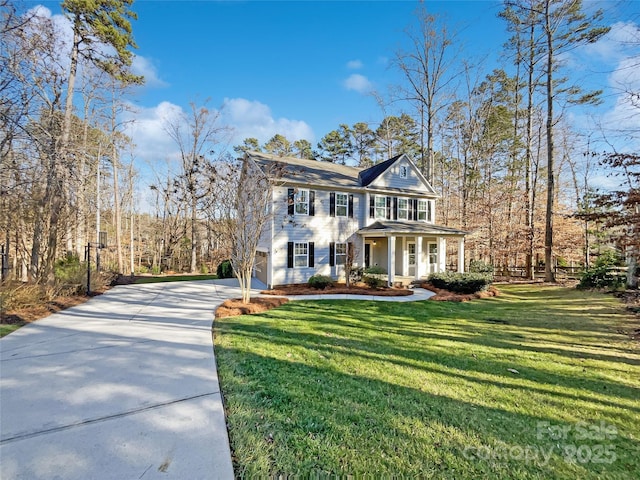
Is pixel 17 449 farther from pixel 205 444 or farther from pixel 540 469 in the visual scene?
pixel 540 469

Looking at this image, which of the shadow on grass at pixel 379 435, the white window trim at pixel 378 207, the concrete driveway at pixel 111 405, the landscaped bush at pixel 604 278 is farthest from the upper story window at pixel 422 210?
the shadow on grass at pixel 379 435

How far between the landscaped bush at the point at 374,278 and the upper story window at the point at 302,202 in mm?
4063

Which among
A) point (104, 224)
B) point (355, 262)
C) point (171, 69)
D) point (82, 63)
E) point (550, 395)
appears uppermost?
point (171, 69)

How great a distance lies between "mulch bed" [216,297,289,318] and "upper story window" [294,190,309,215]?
491 centimetres

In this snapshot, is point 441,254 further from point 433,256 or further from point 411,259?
point 411,259

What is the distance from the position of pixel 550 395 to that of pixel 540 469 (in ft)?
5.47

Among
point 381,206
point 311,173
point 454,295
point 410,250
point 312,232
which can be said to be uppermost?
point 311,173

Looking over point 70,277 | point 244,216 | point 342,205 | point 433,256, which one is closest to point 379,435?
point 244,216

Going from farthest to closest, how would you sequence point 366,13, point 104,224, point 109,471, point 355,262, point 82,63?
point 104,224 < point 355,262 < point 82,63 < point 366,13 < point 109,471

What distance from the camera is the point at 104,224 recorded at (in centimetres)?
2247

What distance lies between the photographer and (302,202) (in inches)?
516

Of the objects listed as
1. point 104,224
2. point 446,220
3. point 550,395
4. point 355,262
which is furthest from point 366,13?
point 104,224

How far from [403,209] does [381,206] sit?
5.10 ft

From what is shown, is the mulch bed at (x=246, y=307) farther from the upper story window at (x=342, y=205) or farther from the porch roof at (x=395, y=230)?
the upper story window at (x=342, y=205)
